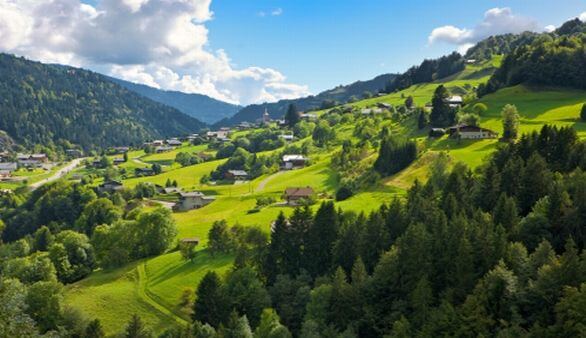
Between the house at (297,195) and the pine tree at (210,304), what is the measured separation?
45.0 metres

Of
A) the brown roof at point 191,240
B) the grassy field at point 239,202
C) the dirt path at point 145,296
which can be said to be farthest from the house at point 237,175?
the dirt path at point 145,296

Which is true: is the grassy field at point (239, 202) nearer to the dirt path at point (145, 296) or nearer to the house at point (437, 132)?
the dirt path at point (145, 296)

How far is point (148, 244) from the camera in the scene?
3526 inches

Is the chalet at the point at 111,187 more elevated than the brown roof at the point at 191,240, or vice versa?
the chalet at the point at 111,187

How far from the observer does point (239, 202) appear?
11806 centimetres

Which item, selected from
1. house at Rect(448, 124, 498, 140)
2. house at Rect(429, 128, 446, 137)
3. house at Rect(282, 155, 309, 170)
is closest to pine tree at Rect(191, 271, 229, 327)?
house at Rect(448, 124, 498, 140)

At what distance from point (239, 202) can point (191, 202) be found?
17.2 m

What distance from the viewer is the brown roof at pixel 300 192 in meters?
107

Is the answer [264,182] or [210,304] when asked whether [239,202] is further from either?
[210,304]

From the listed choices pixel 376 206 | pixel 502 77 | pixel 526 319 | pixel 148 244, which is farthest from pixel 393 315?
pixel 502 77

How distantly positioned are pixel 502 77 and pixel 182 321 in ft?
447

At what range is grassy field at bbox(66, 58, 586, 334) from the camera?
228ft

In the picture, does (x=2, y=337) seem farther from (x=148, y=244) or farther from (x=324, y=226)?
(x=148, y=244)

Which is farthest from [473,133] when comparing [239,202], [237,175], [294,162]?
[237,175]
